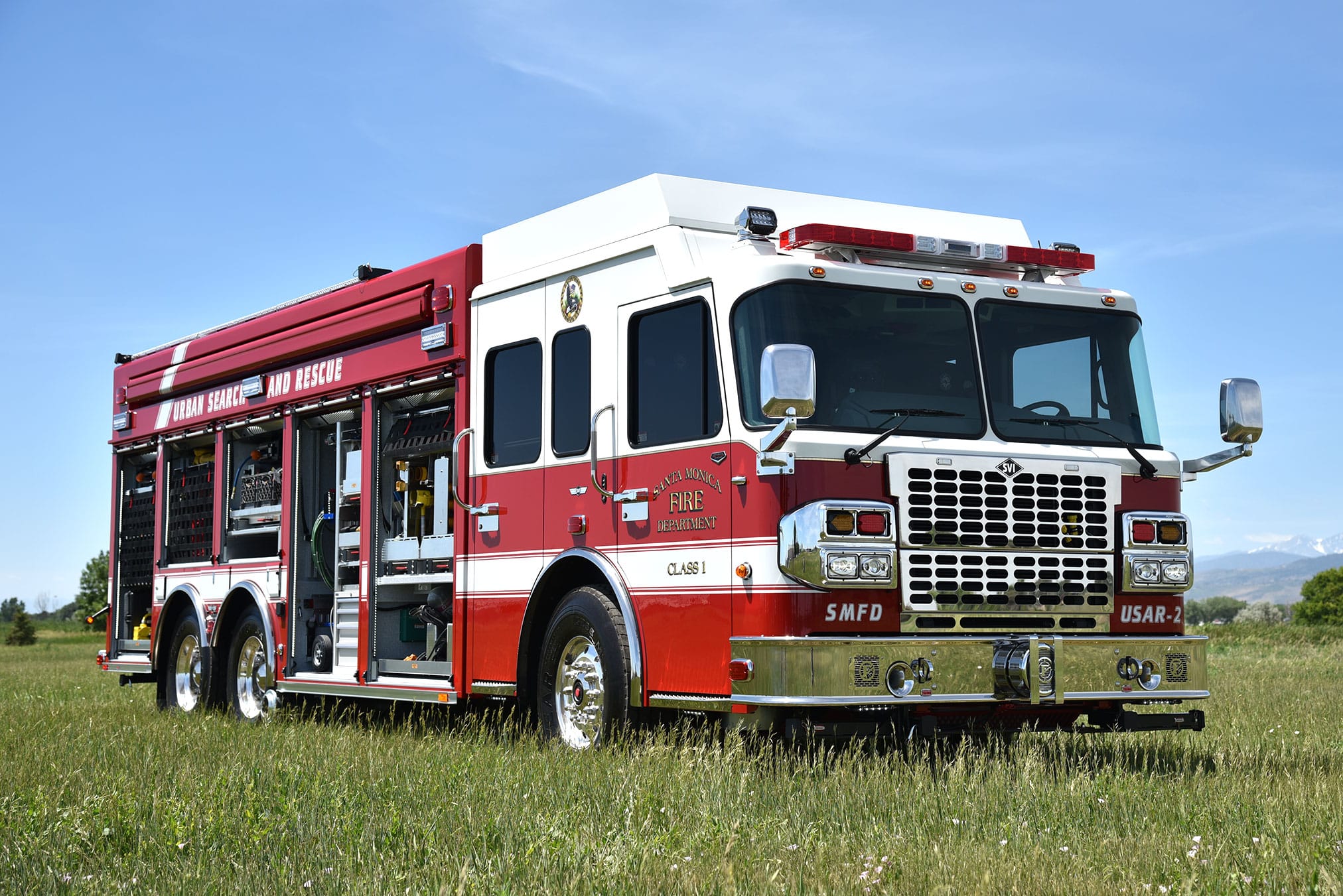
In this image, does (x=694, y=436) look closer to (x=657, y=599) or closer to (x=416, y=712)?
(x=657, y=599)

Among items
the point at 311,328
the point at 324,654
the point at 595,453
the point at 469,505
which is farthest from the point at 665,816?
the point at 311,328

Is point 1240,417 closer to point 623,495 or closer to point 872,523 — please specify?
point 872,523

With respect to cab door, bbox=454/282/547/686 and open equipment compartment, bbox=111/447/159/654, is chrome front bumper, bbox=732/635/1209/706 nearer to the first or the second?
cab door, bbox=454/282/547/686

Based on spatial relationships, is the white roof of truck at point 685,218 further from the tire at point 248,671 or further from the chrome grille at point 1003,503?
the tire at point 248,671

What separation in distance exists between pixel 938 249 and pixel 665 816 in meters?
3.71

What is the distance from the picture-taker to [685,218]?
8367 mm

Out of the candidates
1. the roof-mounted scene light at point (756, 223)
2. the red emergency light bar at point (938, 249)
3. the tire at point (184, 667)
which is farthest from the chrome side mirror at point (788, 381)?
the tire at point (184, 667)

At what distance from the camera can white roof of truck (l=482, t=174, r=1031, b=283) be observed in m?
8.44

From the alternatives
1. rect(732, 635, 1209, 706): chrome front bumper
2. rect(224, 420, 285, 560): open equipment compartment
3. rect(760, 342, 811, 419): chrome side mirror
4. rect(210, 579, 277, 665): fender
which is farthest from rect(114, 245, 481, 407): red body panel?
rect(732, 635, 1209, 706): chrome front bumper

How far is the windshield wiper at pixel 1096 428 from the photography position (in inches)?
319

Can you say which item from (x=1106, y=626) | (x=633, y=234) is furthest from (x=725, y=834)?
(x=633, y=234)

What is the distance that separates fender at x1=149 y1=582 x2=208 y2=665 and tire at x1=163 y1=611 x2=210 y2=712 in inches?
3.9

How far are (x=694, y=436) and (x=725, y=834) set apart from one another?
2.76 m

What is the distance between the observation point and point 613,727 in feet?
27.2
